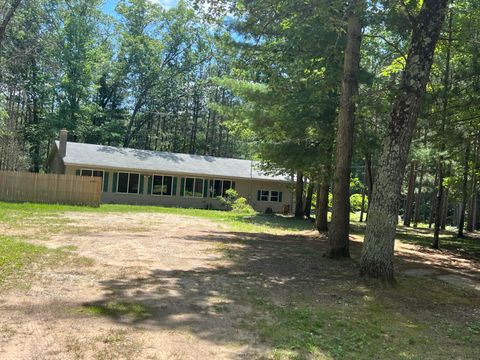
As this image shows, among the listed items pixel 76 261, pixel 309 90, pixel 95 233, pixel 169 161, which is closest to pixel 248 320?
pixel 76 261

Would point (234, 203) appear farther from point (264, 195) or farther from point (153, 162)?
point (153, 162)

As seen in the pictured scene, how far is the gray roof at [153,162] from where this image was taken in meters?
28.9

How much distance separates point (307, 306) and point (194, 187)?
84.5 feet

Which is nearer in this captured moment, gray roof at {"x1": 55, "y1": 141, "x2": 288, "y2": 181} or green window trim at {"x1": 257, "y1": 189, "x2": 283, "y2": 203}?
gray roof at {"x1": 55, "y1": 141, "x2": 288, "y2": 181}

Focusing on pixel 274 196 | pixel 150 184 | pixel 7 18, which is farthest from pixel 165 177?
pixel 7 18

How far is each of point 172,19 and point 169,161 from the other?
807 inches

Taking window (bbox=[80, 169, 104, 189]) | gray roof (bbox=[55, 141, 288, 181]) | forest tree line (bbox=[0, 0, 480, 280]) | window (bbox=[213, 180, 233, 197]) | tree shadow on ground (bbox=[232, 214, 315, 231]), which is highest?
forest tree line (bbox=[0, 0, 480, 280])

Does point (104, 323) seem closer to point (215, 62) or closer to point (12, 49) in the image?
point (12, 49)

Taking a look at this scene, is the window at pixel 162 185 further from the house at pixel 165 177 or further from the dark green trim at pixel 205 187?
the dark green trim at pixel 205 187

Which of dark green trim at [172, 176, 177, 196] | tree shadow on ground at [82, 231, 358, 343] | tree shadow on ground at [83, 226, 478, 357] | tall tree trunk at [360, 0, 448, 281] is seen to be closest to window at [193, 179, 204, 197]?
dark green trim at [172, 176, 177, 196]

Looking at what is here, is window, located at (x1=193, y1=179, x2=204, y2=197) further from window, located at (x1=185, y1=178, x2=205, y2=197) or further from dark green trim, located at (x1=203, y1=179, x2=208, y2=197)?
dark green trim, located at (x1=203, y1=179, x2=208, y2=197)

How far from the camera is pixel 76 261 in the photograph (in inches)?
326

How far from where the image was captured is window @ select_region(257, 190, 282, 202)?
111 feet

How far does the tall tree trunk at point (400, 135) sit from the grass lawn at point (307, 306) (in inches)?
30.8
